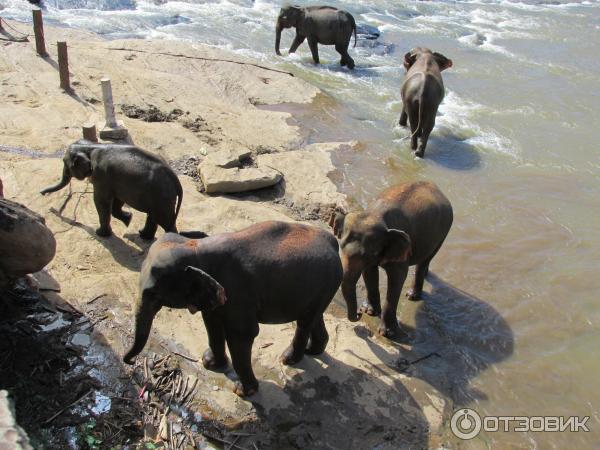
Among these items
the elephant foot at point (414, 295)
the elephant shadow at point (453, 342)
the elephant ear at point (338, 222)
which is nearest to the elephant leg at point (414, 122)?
the elephant shadow at point (453, 342)

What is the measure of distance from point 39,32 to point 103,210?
19.5 ft

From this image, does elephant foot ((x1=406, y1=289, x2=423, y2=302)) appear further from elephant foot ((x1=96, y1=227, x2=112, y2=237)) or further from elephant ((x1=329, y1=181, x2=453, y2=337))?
elephant foot ((x1=96, y1=227, x2=112, y2=237))

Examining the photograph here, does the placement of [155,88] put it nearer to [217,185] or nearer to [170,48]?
[170,48]

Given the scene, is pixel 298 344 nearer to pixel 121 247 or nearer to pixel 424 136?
pixel 121 247

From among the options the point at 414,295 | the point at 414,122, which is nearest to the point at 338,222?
the point at 414,295

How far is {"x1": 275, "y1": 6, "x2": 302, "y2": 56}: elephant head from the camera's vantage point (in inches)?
559

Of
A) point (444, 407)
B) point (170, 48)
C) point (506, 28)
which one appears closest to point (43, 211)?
point (444, 407)

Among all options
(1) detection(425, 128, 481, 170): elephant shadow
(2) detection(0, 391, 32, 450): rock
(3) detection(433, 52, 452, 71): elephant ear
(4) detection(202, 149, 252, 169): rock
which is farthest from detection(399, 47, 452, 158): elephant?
(2) detection(0, 391, 32, 450): rock

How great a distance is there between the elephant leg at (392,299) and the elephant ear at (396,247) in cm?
31

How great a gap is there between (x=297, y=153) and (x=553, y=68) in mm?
9602

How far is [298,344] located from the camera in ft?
15.4

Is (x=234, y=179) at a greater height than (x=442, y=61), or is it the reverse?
(x=442, y=61)

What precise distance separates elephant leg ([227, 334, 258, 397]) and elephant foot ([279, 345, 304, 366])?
42 cm

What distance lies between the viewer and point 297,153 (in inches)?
348
